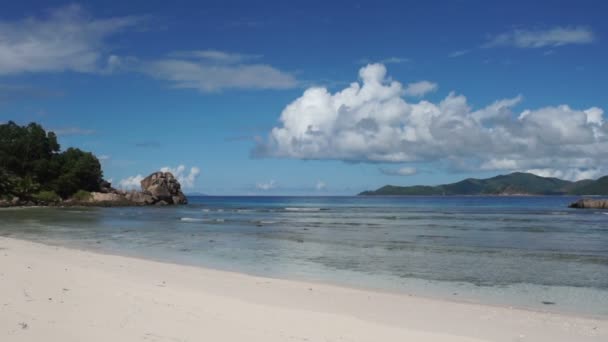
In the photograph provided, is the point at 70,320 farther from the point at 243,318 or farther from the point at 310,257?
the point at 310,257

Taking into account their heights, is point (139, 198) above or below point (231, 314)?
above

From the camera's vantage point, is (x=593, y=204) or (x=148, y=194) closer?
(x=593, y=204)

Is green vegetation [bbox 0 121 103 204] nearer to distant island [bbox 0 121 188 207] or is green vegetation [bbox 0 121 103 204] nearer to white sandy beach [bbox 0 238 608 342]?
distant island [bbox 0 121 188 207]

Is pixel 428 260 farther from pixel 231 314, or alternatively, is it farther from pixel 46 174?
pixel 46 174

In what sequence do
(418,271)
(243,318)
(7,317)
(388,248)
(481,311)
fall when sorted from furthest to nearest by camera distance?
(388,248)
(418,271)
(481,311)
(243,318)
(7,317)

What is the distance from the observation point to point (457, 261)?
22312mm

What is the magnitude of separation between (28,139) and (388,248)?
91313 millimetres

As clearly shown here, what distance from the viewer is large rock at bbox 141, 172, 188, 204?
111 metres

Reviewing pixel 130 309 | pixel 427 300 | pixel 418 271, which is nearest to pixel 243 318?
pixel 130 309

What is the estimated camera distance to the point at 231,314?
33.1 ft

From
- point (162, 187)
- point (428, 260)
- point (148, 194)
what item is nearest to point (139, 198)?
point (148, 194)

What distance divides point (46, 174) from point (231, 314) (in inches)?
3939

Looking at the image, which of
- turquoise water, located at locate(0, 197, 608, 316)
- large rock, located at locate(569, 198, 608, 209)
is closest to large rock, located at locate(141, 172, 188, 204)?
turquoise water, located at locate(0, 197, 608, 316)

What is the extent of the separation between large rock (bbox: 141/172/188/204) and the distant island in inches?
119
